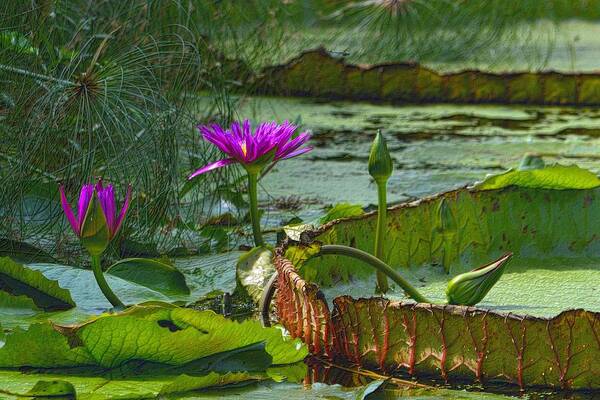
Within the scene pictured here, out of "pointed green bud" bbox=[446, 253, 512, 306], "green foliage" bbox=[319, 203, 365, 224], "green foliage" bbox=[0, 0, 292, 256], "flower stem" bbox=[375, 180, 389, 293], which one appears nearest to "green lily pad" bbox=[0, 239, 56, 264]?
"green foliage" bbox=[0, 0, 292, 256]

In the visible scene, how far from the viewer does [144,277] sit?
2.00m

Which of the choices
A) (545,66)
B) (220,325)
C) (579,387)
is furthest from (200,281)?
(545,66)

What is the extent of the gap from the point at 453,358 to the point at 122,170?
988mm

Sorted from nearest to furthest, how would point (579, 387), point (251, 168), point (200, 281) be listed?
point (579, 387), point (251, 168), point (200, 281)

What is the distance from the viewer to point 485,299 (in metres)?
1.90

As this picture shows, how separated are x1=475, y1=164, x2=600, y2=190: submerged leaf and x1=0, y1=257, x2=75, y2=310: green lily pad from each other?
0.82 metres

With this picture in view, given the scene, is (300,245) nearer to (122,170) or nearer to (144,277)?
(144,277)

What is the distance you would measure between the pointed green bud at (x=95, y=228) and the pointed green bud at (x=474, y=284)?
54 cm

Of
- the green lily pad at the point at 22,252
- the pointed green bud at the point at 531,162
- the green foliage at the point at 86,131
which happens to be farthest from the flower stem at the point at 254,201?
the pointed green bud at the point at 531,162

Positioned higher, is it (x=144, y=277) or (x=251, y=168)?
(x=251, y=168)

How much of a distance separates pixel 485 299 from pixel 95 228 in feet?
2.17

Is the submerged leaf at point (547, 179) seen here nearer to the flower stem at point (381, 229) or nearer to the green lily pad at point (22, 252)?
the flower stem at point (381, 229)

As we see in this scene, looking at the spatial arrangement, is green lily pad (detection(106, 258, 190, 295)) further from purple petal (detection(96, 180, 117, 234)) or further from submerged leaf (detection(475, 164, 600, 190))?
submerged leaf (detection(475, 164, 600, 190))

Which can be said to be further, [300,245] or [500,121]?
[500,121]
